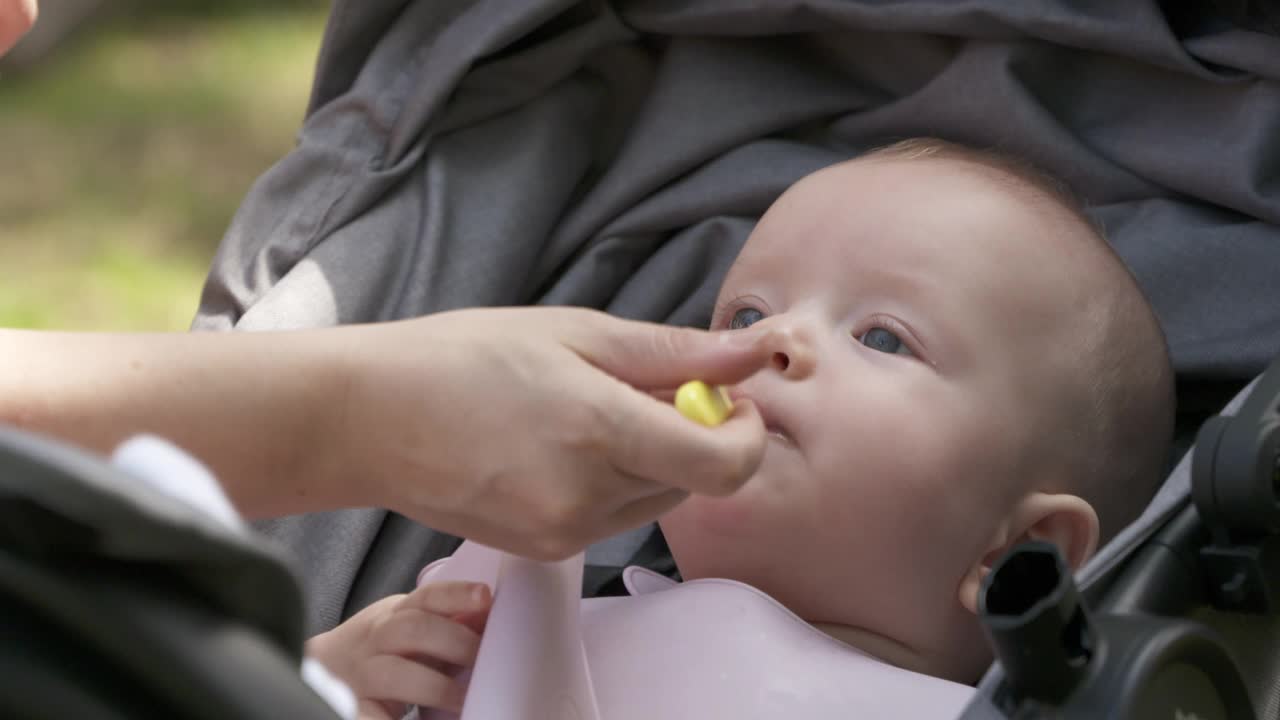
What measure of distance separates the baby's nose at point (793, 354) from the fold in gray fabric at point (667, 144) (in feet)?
1.09

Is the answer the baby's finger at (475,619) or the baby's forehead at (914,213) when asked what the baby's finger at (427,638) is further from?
the baby's forehead at (914,213)

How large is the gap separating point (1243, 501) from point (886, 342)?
27cm

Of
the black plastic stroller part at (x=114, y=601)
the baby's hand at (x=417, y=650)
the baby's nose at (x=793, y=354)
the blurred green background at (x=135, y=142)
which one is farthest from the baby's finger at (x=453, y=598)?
the blurred green background at (x=135, y=142)

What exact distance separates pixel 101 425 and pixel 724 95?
83cm

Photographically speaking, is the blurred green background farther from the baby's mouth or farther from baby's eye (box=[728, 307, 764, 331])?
the baby's mouth

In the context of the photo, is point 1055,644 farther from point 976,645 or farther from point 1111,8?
point 1111,8

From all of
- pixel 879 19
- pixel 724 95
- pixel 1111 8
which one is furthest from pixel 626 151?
pixel 1111 8

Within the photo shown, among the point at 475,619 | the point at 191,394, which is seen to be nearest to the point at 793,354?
the point at 475,619

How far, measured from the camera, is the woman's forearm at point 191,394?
2.38 ft

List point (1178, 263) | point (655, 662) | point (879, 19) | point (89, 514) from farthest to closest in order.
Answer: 1. point (879, 19)
2. point (1178, 263)
3. point (655, 662)
4. point (89, 514)

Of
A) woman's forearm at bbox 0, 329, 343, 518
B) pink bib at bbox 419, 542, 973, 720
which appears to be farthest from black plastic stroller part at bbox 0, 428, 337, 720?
pink bib at bbox 419, 542, 973, 720

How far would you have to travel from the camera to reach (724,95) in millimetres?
1428

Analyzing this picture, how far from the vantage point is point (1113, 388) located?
1.10 meters

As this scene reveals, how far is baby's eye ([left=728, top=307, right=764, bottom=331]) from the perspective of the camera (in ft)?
3.67
